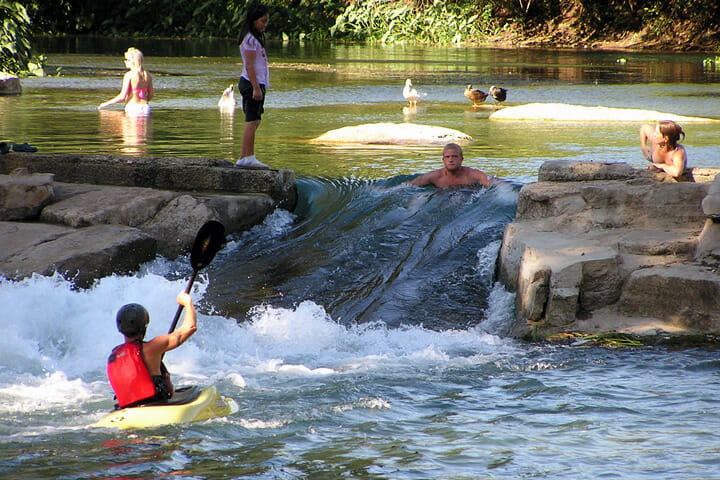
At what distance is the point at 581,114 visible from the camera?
15062 mm

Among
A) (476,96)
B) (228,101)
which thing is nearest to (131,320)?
(228,101)

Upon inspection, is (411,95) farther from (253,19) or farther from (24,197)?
(24,197)

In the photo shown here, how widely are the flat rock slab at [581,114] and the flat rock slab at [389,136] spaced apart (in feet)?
8.87

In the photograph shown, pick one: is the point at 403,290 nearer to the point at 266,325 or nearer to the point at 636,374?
the point at 266,325

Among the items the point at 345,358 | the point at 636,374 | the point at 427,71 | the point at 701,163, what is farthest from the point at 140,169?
the point at 427,71

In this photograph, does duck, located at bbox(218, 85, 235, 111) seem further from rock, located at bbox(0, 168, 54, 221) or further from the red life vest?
the red life vest

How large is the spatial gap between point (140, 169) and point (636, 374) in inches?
230

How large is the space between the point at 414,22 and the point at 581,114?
28421 mm

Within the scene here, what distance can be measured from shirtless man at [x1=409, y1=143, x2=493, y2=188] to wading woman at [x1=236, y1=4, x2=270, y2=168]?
197 cm

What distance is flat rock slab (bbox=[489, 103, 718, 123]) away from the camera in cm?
1440

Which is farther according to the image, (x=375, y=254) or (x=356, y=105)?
(x=356, y=105)

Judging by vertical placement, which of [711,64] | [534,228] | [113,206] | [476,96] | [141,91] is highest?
[711,64]

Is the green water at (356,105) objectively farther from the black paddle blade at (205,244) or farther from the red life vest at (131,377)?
Result: the red life vest at (131,377)

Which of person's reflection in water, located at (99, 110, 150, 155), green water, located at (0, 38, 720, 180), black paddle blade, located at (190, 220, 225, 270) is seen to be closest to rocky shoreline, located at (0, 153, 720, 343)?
green water, located at (0, 38, 720, 180)
